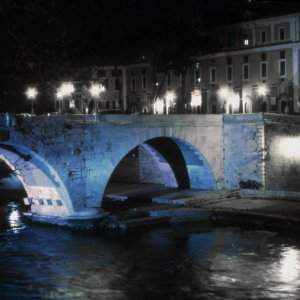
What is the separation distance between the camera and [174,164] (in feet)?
114

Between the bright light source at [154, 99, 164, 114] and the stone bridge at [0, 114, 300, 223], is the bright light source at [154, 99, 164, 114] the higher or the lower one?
the higher one

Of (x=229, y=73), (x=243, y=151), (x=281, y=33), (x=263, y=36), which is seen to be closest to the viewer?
(x=243, y=151)

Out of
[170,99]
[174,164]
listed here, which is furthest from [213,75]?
[174,164]

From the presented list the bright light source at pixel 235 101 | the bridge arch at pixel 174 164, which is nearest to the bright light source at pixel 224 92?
the bright light source at pixel 235 101

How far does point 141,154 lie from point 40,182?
514 inches

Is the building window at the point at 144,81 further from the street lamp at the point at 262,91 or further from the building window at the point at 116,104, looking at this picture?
the street lamp at the point at 262,91

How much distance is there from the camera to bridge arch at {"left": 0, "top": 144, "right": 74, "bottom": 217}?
75.6ft

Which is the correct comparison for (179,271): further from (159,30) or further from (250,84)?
(159,30)

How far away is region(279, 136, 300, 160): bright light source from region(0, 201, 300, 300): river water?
391 inches

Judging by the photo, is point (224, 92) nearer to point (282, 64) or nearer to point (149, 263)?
point (282, 64)

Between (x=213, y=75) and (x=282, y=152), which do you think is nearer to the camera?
(x=282, y=152)

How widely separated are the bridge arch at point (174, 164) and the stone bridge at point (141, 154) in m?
0.06

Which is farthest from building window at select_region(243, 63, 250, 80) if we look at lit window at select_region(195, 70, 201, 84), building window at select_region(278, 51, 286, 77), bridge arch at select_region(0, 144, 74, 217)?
bridge arch at select_region(0, 144, 74, 217)

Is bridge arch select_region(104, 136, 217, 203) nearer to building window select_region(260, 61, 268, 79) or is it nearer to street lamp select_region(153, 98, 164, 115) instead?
street lamp select_region(153, 98, 164, 115)
